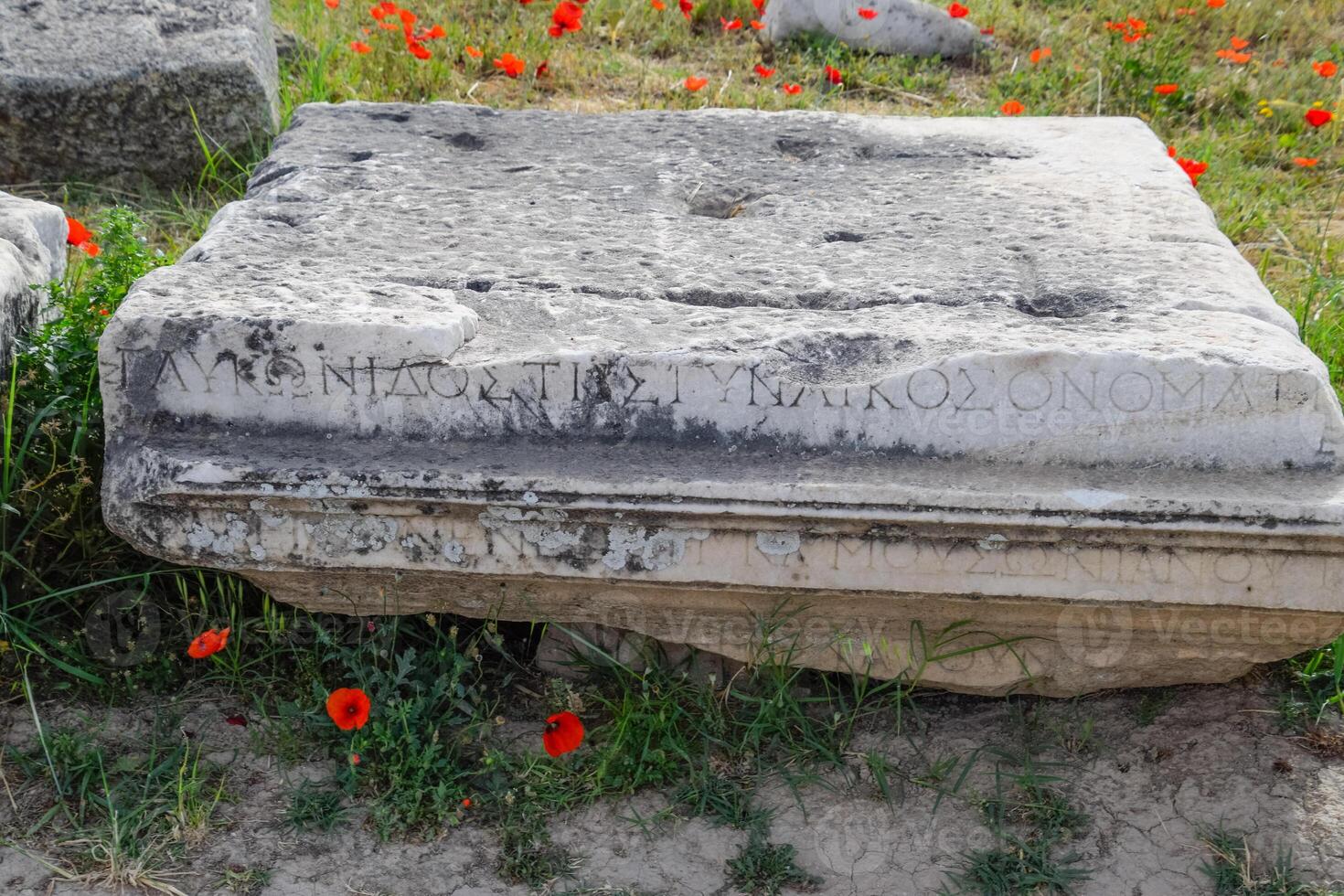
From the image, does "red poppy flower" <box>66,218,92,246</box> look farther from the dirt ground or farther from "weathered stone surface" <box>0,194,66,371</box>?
the dirt ground

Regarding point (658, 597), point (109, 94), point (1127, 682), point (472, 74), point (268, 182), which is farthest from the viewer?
point (472, 74)

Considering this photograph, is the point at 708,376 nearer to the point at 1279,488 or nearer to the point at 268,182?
the point at 1279,488

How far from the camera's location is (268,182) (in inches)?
103

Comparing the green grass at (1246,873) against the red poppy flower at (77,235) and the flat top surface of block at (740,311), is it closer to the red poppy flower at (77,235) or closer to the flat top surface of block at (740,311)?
the flat top surface of block at (740,311)

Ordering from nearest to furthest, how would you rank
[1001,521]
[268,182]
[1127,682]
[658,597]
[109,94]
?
1. [1001,521]
2. [658,597]
3. [1127,682]
4. [268,182]
5. [109,94]

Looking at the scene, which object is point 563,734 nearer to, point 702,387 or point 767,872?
point 767,872

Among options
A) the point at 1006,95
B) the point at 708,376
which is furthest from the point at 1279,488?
the point at 1006,95

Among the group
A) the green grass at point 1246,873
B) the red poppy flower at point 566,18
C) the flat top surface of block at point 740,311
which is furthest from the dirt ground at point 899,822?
the red poppy flower at point 566,18

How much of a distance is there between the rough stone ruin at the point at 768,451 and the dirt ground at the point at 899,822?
110mm

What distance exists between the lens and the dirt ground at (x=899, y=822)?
2016 mm

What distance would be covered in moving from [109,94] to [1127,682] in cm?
307

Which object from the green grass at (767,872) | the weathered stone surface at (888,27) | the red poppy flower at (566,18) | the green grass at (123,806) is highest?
the red poppy flower at (566,18)

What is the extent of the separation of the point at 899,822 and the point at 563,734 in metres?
0.57

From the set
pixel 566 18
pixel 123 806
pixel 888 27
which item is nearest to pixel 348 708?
pixel 123 806
